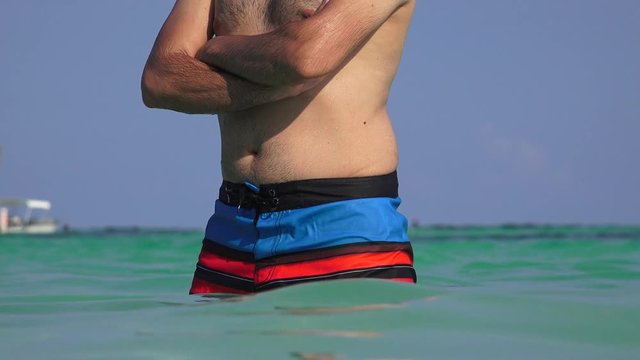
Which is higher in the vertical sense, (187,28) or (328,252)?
(187,28)

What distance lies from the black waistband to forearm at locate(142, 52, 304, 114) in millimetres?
281

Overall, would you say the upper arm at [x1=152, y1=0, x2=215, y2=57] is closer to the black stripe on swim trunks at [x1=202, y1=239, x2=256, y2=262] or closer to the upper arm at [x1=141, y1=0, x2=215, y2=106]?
the upper arm at [x1=141, y1=0, x2=215, y2=106]

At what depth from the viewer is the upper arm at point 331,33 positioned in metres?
2.85

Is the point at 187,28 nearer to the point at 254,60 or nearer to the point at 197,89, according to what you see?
the point at 197,89

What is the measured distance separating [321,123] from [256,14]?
0.46 metres

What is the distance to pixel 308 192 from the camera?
304 cm

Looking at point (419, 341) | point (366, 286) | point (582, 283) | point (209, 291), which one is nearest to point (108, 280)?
point (582, 283)

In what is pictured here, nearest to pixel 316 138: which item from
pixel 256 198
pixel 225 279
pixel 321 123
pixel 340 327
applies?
pixel 321 123

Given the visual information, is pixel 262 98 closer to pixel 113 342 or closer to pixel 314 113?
pixel 314 113

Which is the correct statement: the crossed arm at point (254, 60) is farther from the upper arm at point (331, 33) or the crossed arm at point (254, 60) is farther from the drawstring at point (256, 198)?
the drawstring at point (256, 198)

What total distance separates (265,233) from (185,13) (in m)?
0.86

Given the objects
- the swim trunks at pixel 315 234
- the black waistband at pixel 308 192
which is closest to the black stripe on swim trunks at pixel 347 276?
the swim trunks at pixel 315 234

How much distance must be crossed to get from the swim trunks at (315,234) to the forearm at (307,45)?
38cm

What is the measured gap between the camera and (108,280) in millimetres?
7023
